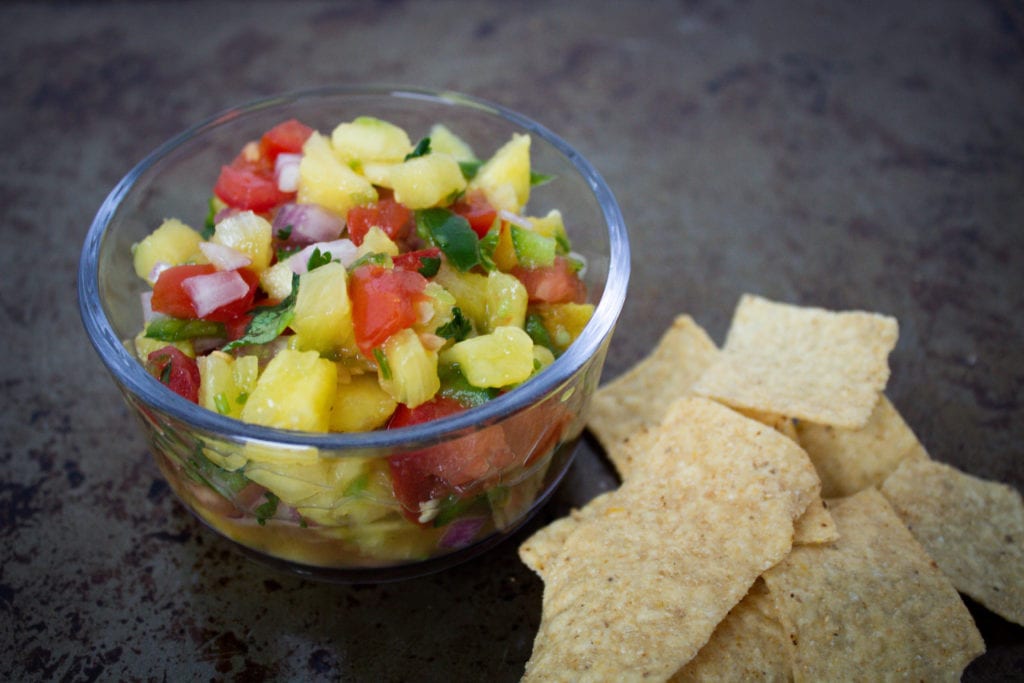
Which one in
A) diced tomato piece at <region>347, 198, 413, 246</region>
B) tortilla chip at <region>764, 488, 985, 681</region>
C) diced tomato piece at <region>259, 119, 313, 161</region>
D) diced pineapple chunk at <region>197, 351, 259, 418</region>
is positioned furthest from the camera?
diced tomato piece at <region>259, 119, 313, 161</region>

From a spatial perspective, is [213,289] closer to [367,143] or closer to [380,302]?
[380,302]

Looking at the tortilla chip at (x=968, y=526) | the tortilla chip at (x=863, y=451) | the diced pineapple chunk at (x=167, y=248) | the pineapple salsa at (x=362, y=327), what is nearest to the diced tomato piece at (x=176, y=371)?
the pineapple salsa at (x=362, y=327)

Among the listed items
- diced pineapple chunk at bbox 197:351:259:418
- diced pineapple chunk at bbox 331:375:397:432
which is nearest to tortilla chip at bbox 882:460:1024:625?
diced pineapple chunk at bbox 331:375:397:432

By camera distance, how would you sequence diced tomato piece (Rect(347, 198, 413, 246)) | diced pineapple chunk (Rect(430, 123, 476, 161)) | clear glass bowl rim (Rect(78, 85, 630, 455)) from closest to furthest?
clear glass bowl rim (Rect(78, 85, 630, 455))
diced tomato piece (Rect(347, 198, 413, 246))
diced pineapple chunk (Rect(430, 123, 476, 161))

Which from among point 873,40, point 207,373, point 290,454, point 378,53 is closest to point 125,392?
point 207,373

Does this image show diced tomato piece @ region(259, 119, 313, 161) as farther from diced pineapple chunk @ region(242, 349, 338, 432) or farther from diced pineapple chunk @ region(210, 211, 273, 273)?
diced pineapple chunk @ region(242, 349, 338, 432)

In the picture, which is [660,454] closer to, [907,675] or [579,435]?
[579,435]

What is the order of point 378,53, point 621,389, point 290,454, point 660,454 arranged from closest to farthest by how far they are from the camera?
point 290,454, point 660,454, point 621,389, point 378,53
